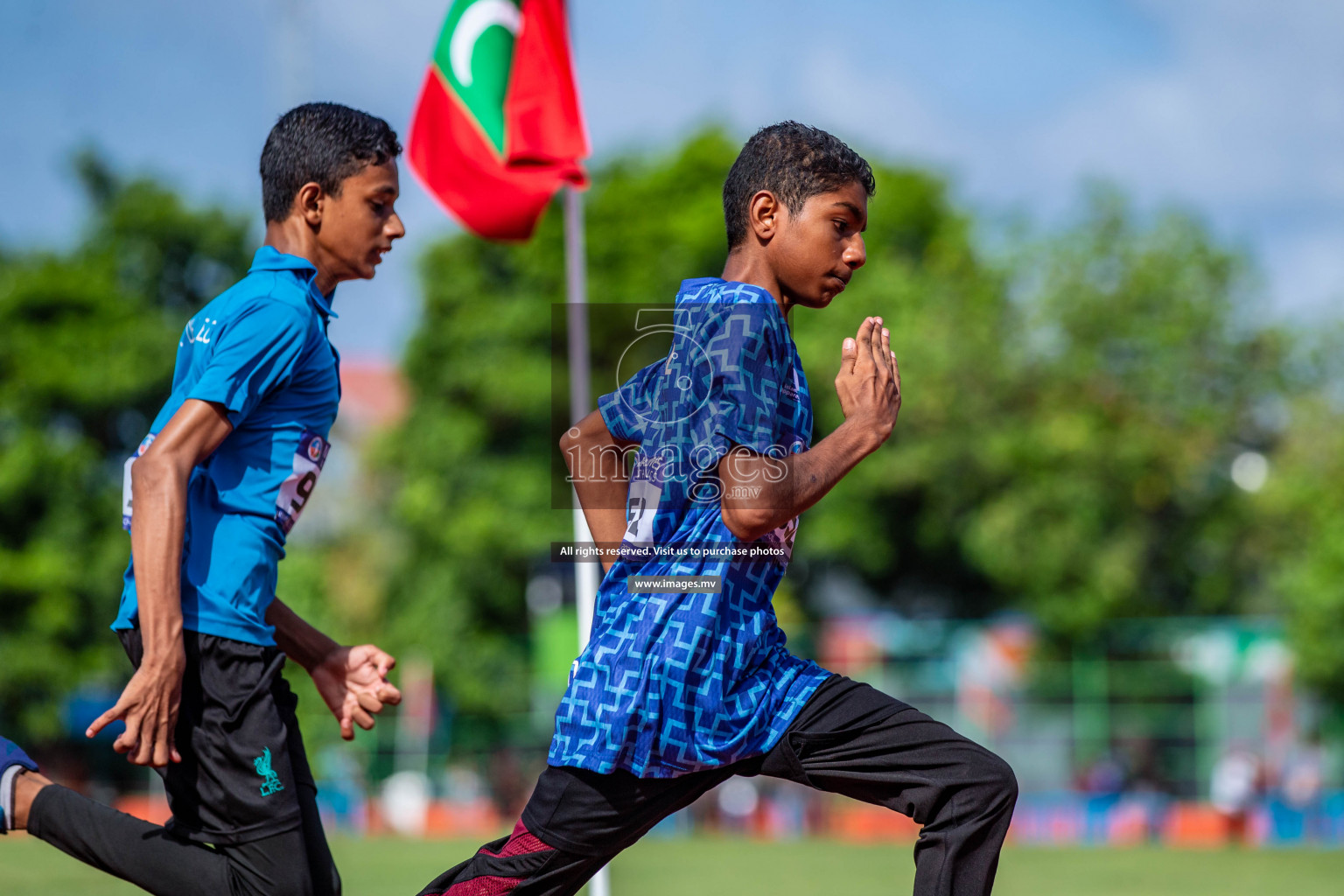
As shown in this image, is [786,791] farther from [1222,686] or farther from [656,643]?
[656,643]

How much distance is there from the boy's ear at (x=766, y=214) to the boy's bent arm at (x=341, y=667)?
1.50 meters

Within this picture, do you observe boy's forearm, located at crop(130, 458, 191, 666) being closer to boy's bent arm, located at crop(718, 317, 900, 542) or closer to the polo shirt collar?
the polo shirt collar

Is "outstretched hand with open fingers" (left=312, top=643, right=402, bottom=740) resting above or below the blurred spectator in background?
above

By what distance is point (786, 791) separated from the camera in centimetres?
2717

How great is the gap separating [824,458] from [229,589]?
1.45m

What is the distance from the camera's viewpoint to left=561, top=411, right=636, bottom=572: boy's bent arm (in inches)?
145

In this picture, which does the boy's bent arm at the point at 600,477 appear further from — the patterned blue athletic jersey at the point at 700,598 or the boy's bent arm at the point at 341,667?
the boy's bent arm at the point at 341,667

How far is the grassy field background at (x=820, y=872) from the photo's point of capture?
Answer: 1073cm

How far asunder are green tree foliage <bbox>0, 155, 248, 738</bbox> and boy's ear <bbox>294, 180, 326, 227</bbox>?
84.8 ft

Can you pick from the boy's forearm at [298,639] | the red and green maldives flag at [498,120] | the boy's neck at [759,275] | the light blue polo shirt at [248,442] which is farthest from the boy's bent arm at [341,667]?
the red and green maldives flag at [498,120]

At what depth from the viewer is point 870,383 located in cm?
328

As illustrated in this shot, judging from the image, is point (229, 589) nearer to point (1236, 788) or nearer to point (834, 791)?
point (834, 791)

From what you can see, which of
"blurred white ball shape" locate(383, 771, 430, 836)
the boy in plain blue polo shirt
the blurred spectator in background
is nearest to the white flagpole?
the boy in plain blue polo shirt

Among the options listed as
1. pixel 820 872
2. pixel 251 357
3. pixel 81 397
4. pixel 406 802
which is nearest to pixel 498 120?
pixel 251 357
